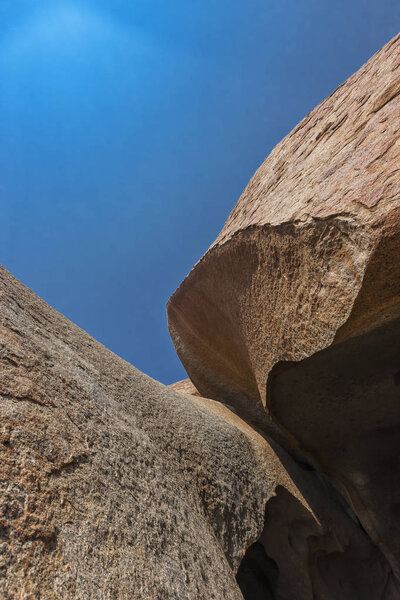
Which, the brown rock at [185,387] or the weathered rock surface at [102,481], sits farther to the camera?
the brown rock at [185,387]

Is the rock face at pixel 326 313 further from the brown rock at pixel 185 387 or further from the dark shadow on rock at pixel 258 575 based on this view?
the brown rock at pixel 185 387

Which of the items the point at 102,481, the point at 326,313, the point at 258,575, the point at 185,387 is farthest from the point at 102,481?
the point at 185,387

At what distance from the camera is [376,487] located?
4125mm

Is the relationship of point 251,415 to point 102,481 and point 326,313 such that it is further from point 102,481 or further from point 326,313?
point 102,481

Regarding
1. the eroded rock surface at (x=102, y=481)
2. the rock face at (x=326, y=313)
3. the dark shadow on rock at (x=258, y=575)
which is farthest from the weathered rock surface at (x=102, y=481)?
the dark shadow on rock at (x=258, y=575)

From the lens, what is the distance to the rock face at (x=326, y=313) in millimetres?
2361

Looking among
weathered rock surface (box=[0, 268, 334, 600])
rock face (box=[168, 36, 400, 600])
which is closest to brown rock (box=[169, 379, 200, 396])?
rock face (box=[168, 36, 400, 600])

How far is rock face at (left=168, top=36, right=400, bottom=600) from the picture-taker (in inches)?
93.0

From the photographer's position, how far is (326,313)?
8.38 feet

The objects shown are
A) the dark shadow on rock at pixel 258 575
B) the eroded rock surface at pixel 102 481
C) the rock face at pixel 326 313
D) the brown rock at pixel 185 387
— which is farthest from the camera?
the brown rock at pixel 185 387

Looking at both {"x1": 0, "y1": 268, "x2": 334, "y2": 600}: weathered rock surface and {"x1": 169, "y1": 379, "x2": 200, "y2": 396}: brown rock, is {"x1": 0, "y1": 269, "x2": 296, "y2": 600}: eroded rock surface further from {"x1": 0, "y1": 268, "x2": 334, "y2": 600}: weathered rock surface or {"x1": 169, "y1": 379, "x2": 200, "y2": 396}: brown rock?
{"x1": 169, "y1": 379, "x2": 200, "y2": 396}: brown rock

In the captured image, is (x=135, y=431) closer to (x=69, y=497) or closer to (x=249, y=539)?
(x=69, y=497)

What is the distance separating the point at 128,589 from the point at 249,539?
153 cm

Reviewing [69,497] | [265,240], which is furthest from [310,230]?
[69,497]
